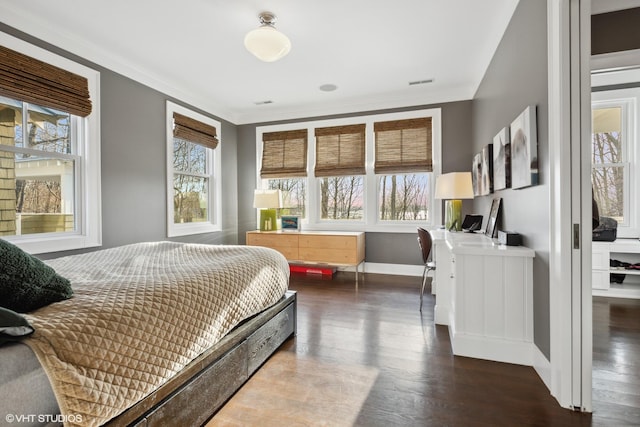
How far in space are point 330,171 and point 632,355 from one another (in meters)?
3.78

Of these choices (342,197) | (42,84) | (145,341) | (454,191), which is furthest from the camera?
(342,197)

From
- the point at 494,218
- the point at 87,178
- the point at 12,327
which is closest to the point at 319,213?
the point at 494,218

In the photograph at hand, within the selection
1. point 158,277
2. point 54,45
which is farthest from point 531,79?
point 54,45

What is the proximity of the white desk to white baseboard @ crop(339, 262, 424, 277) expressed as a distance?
226cm

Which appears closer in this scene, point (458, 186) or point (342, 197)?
point (458, 186)

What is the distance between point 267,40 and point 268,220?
2.88m

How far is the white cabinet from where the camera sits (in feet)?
10.9

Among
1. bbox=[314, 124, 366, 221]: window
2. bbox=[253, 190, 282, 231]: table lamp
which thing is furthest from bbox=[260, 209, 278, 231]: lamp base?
bbox=[314, 124, 366, 221]: window

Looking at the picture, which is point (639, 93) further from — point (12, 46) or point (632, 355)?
point (12, 46)

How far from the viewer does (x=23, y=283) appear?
40.6 inches

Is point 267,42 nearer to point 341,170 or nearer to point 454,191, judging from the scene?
point 454,191

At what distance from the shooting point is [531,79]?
6.59ft

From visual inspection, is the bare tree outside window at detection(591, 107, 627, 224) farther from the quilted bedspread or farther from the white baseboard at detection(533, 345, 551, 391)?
the quilted bedspread

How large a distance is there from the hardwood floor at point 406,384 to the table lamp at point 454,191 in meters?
1.23
